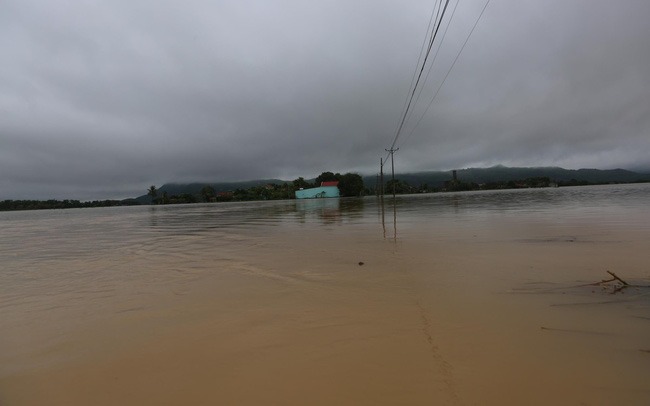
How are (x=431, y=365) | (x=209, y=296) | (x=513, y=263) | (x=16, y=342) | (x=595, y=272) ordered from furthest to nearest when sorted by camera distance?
(x=513, y=263), (x=595, y=272), (x=209, y=296), (x=16, y=342), (x=431, y=365)

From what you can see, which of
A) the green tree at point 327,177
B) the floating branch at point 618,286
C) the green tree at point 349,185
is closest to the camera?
the floating branch at point 618,286

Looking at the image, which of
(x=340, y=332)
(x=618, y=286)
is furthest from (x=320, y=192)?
(x=340, y=332)

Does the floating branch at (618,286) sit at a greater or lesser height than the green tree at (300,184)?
lesser

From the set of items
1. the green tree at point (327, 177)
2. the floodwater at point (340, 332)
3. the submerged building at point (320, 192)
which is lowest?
the floodwater at point (340, 332)

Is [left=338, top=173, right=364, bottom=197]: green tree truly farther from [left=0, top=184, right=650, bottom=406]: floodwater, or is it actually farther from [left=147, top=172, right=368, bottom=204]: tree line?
[left=0, top=184, right=650, bottom=406]: floodwater

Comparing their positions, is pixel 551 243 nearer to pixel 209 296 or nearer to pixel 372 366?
pixel 372 366

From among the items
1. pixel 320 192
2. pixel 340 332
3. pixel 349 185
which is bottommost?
pixel 340 332

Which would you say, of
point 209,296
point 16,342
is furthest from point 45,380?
point 209,296

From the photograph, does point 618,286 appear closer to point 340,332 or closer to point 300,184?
point 340,332

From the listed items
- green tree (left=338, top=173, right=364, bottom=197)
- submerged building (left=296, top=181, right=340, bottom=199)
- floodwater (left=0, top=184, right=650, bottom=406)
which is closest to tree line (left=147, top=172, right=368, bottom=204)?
green tree (left=338, top=173, right=364, bottom=197)

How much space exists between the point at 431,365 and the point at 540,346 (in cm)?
127

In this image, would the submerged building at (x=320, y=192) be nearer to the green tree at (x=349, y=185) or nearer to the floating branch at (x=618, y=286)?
the green tree at (x=349, y=185)

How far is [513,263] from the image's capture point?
7031 millimetres

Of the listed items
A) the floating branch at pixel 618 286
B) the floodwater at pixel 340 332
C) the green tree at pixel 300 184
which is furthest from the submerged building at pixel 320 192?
the floating branch at pixel 618 286
